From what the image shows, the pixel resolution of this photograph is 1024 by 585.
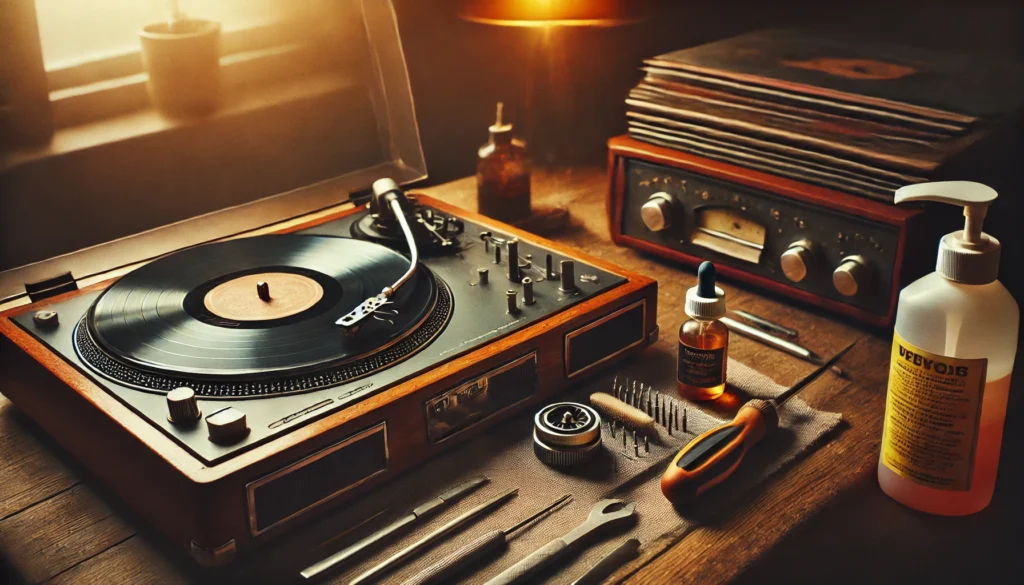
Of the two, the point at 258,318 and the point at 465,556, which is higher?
the point at 258,318

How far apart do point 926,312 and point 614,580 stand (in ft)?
1.38

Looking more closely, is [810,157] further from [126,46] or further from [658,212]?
[126,46]

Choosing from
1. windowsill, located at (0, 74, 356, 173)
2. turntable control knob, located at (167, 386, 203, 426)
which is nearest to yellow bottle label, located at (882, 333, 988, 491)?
turntable control knob, located at (167, 386, 203, 426)

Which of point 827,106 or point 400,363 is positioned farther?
point 827,106

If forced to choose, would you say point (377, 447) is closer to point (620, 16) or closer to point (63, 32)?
point (63, 32)

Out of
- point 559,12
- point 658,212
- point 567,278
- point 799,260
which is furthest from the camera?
point 559,12

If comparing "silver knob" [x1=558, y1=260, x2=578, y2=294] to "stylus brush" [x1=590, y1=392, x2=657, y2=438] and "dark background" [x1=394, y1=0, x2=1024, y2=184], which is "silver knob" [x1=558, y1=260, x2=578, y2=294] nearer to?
"stylus brush" [x1=590, y1=392, x2=657, y2=438]

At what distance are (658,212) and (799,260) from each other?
0.27 m

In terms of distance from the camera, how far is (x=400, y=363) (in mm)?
1122

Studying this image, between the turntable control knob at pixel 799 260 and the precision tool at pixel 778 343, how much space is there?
0.10 m

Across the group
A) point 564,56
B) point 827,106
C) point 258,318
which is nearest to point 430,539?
point 258,318

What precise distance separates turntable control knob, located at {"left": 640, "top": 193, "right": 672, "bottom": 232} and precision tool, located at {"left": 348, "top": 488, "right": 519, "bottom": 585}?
26.5 inches

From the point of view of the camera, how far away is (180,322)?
1.18 metres

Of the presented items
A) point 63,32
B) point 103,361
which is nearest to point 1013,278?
point 103,361
